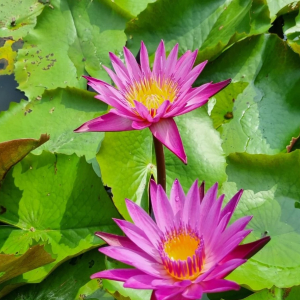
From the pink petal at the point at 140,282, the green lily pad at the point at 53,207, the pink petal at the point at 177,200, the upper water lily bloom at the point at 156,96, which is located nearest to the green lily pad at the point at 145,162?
the green lily pad at the point at 53,207

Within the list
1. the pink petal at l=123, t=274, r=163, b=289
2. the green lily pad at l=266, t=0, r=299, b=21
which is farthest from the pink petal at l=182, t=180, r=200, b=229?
the green lily pad at l=266, t=0, r=299, b=21

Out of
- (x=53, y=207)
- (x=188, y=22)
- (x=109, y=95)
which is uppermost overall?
(x=188, y=22)

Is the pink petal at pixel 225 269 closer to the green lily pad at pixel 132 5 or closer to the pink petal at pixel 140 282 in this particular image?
the pink petal at pixel 140 282

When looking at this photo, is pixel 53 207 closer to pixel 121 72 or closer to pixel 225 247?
pixel 121 72

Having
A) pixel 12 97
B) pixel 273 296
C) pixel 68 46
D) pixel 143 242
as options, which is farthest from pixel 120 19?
pixel 273 296

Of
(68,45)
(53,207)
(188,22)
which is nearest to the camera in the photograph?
(53,207)

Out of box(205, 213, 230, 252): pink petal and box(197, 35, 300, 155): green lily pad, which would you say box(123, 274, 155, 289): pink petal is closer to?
box(205, 213, 230, 252): pink petal

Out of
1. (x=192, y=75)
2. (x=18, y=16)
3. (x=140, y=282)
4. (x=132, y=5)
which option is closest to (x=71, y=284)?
(x=140, y=282)
